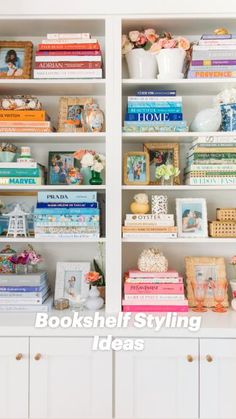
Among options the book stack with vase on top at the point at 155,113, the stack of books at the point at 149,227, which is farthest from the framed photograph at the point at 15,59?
the stack of books at the point at 149,227

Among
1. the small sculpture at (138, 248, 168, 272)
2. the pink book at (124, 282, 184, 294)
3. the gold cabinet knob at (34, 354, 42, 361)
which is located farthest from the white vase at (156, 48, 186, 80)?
the gold cabinet knob at (34, 354, 42, 361)

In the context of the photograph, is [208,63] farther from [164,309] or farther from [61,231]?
[164,309]

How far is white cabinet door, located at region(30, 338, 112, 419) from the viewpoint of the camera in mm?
1666

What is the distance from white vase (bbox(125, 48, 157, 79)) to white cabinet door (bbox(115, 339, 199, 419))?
1320 millimetres

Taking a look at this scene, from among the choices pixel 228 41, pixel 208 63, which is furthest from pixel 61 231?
pixel 228 41

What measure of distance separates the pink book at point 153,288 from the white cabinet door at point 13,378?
1.75 feet

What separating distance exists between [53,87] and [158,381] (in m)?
1.53

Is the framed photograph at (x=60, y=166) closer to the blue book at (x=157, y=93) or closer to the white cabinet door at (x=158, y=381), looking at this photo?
the blue book at (x=157, y=93)

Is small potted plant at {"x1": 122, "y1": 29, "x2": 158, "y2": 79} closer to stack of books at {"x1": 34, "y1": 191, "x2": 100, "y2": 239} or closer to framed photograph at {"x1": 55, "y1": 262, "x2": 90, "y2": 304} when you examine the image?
stack of books at {"x1": 34, "y1": 191, "x2": 100, "y2": 239}

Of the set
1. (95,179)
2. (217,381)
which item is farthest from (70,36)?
(217,381)

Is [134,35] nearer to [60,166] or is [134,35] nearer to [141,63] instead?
[141,63]

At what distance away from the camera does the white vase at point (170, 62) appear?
6.15 ft

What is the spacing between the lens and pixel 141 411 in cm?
166

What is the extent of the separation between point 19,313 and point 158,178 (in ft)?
3.26
